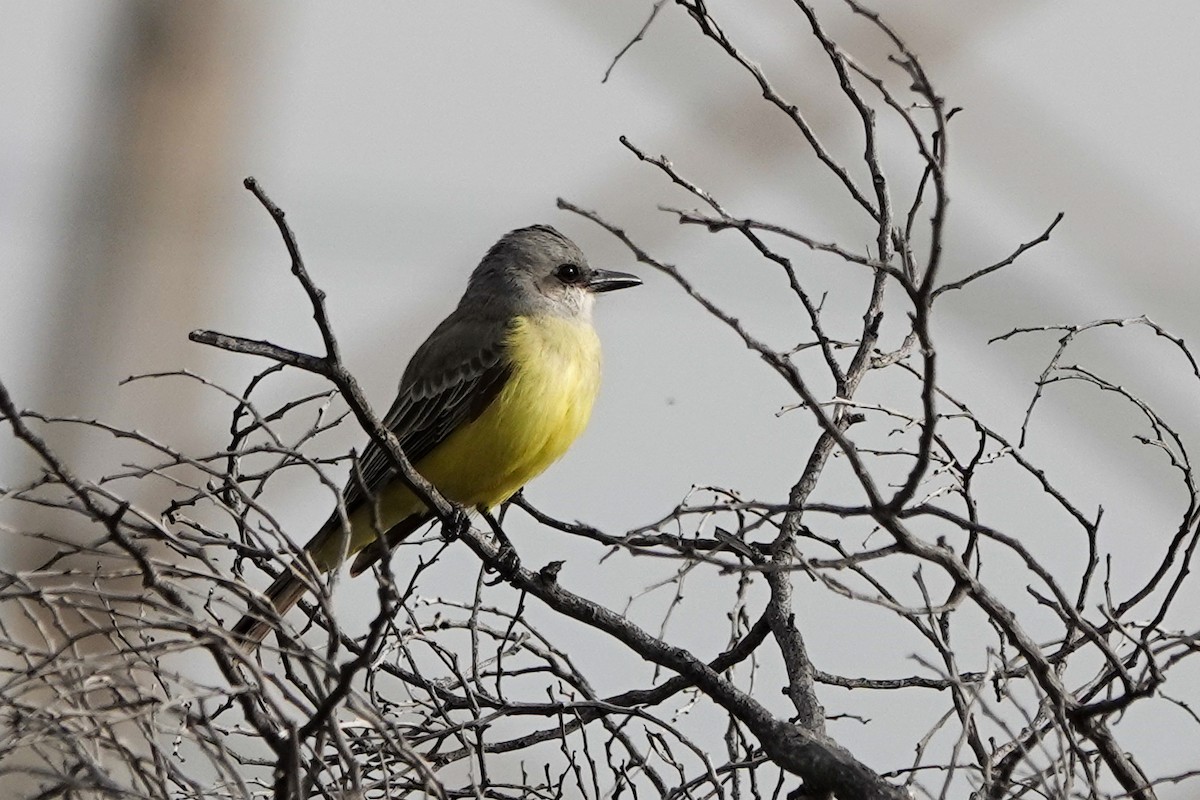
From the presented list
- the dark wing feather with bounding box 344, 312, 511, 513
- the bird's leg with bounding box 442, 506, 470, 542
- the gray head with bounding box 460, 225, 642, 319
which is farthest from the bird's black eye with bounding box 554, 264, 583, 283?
the bird's leg with bounding box 442, 506, 470, 542

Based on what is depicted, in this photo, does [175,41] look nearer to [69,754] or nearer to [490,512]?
[490,512]

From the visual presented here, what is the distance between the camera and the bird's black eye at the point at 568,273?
20.6 feet

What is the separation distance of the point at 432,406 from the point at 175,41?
4.96 ft

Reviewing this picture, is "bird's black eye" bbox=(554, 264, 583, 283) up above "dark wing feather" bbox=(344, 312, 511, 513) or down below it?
above

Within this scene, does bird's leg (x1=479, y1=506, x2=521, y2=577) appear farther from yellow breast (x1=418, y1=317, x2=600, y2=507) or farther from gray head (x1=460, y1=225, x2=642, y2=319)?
gray head (x1=460, y1=225, x2=642, y2=319)

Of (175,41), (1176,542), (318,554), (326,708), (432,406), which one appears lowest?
(326,708)

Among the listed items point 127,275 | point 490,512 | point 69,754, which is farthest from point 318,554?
point 69,754

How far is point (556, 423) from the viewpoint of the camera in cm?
545

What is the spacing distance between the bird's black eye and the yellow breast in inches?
22.4

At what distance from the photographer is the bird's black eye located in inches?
247

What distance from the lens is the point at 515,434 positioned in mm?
5395

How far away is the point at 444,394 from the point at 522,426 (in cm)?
44

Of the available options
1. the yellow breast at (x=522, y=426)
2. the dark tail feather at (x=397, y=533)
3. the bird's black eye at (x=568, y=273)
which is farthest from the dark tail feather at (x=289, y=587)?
the bird's black eye at (x=568, y=273)

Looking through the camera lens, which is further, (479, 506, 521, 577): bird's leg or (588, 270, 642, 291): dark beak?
(588, 270, 642, 291): dark beak
